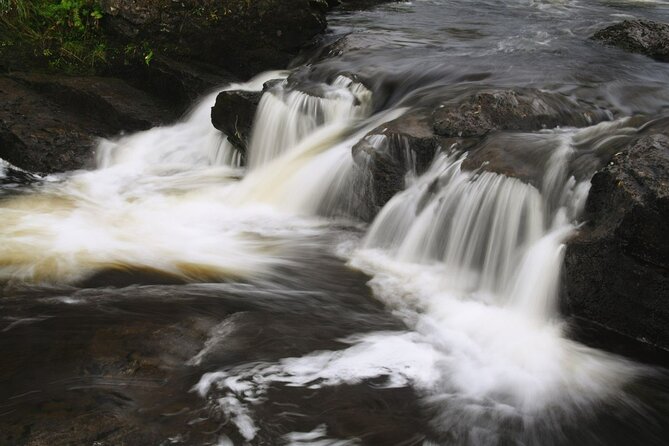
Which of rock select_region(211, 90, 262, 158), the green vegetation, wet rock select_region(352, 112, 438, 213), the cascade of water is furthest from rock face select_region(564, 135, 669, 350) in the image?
the green vegetation

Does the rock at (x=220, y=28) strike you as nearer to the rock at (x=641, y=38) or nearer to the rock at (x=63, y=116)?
the rock at (x=63, y=116)

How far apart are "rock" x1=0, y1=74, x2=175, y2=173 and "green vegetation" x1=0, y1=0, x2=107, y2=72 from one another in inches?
14.8

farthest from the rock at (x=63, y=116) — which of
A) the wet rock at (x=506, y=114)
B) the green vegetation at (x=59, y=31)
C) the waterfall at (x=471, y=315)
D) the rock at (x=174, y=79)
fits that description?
the wet rock at (x=506, y=114)

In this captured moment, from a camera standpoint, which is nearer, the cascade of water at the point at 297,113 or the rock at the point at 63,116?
the cascade of water at the point at 297,113

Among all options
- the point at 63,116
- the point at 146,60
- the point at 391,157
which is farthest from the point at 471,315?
the point at 146,60

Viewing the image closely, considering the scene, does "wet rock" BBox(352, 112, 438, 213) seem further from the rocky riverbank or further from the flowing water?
the rocky riverbank

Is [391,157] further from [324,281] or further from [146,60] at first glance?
[146,60]

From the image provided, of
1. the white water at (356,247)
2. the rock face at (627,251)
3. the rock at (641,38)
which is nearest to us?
the white water at (356,247)

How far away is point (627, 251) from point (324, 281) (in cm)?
206

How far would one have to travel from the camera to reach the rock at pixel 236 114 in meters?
7.29

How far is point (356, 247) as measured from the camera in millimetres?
5484

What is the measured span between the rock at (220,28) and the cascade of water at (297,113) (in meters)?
1.73

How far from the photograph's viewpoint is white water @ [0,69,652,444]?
359 cm

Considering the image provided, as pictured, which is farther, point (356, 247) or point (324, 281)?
point (356, 247)
